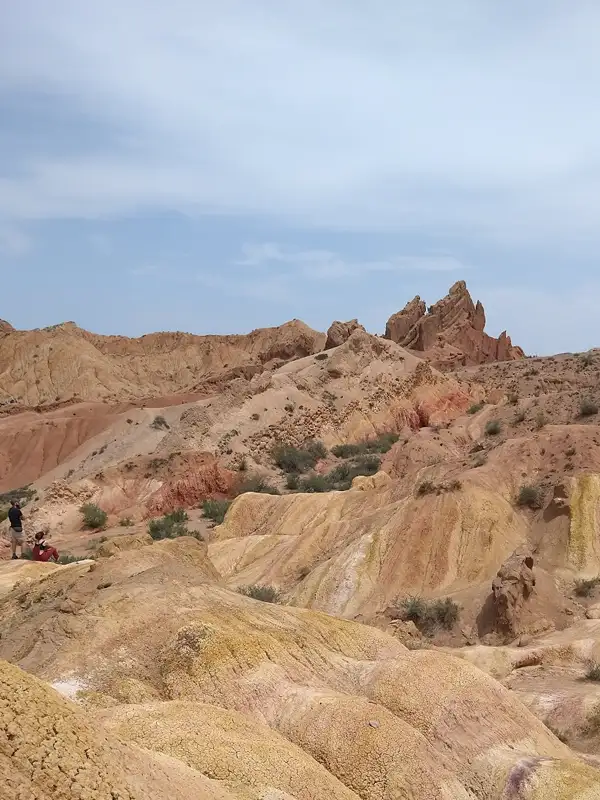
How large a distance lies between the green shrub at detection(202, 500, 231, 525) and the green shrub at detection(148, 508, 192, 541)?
63 centimetres

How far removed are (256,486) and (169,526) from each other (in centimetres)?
465

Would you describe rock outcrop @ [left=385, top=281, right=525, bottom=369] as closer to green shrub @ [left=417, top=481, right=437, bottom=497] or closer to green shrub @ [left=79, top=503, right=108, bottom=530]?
green shrub @ [left=79, top=503, right=108, bottom=530]

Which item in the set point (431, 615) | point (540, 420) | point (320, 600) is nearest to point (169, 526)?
point (320, 600)

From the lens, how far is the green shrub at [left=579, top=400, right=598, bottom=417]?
2195 cm

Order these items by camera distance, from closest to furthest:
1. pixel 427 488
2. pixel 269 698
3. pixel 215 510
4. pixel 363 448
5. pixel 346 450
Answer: pixel 269 698 < pixel 427 488 < pixel 215 510 < pixel 363 448 < pixel 346 450

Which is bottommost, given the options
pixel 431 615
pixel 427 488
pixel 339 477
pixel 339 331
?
pixel 431 615

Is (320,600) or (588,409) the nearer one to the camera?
(320,600)

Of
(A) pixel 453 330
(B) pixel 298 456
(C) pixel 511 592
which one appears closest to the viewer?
(C) pixel 511 592

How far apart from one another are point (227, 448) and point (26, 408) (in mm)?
27272

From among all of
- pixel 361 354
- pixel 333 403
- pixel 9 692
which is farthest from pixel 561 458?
pixel 361 354

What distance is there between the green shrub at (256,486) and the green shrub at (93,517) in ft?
14.7

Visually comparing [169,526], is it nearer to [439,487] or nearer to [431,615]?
[439,487]

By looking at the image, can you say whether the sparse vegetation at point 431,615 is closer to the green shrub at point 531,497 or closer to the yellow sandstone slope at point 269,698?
the green shrub at point 531,497

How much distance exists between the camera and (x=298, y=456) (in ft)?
98.9
